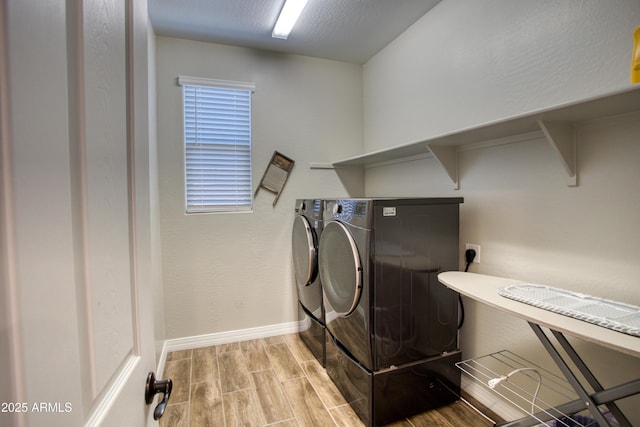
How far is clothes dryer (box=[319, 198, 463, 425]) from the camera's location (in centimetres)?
157

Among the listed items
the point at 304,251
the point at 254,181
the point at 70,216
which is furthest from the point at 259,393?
the point at 70,216

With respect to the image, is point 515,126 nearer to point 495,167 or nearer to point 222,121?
point 495,167

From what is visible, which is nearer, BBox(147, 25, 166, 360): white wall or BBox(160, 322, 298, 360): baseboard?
BBox(147, 25, 166, 360): white wall

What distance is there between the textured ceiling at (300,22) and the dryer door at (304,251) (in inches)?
59.7

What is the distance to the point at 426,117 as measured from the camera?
88.9 inches

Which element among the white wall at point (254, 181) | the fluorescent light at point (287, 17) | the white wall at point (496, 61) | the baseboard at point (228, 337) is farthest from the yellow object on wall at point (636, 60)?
the baseboard at point (228, 337)

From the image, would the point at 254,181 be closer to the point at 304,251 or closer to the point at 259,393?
the point at 304,251

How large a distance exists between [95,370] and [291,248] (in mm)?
2403

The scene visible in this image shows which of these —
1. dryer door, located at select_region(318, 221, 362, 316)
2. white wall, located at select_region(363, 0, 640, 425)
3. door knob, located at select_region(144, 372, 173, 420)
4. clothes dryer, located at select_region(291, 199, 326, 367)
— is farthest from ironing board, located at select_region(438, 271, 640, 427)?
door knob, located at select_region(144, 372, 173, 420)

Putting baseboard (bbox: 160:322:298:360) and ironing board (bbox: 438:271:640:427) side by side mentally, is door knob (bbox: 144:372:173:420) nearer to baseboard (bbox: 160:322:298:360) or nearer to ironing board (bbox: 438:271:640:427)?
ironing board (bbox: 438:271:640:427)

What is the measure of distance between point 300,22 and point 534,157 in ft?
6.18

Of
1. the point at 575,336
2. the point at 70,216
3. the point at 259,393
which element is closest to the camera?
the point at 70,216

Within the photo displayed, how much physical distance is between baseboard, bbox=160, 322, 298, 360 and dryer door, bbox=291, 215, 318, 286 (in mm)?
561

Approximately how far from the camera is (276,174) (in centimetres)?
279
